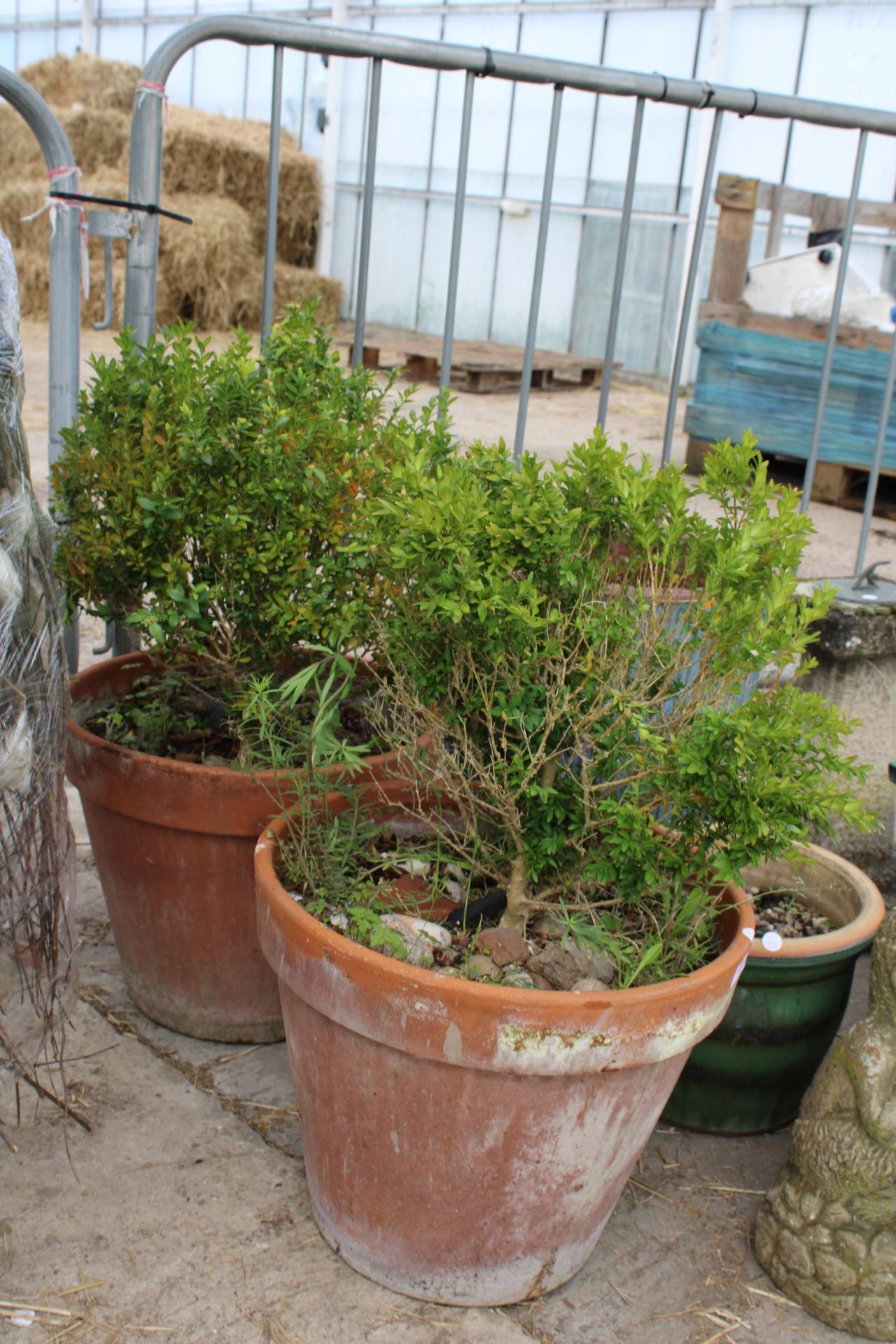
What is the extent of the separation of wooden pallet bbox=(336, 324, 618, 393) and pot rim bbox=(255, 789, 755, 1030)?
25.7ft

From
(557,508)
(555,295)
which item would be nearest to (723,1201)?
(557,508)

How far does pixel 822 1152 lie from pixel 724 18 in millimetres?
10268

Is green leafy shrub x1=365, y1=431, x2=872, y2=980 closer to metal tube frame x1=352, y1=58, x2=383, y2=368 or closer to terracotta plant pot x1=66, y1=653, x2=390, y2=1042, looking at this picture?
terracotta plant pot x1=66, y1=653, x2=390, y2=1042

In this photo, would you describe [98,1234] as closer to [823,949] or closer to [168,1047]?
[168,1047]

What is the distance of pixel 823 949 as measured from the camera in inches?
81.7

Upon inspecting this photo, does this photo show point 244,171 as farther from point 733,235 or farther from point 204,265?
point 733,235

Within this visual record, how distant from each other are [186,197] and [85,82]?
2088 mm

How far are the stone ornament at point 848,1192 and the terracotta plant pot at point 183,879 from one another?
0.89 m

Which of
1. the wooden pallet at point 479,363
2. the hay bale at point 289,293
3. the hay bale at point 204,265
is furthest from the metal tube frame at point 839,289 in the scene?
the hay bale at point 289,293

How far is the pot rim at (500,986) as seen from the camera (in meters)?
1.53

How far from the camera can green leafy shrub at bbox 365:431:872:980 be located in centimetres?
165

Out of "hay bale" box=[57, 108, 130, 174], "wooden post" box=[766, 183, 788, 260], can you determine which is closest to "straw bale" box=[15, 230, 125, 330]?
"hay bale" box=[57, 108, 130, 174]

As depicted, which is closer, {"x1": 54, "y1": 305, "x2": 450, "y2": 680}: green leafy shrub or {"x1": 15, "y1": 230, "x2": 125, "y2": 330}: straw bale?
{"x1": 54, "y1": 305, "x2": 450, "y2": 680}: green leafy shrub

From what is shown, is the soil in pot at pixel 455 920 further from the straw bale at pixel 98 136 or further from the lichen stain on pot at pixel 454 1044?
the straw bale at pixel 98 136
